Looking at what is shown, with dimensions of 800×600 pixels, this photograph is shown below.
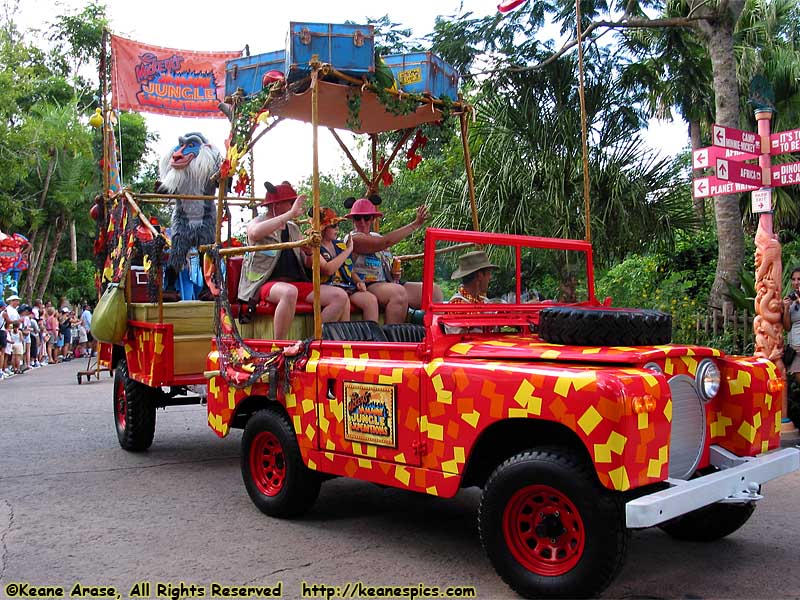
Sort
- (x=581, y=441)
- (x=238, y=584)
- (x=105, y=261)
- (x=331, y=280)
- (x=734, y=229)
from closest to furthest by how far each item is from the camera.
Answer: (x=581, y=441) → (x=238, y=584) → (x=331, y=280) → (x=105, y=261) → (x=734, y=229)

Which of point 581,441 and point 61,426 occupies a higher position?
point 581,441

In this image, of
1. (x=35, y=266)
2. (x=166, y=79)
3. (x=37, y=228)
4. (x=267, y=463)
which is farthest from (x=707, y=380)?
(x=35, y=266)

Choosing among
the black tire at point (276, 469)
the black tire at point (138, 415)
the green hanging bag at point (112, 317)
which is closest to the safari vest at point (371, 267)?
the black tire at point (276, 469)

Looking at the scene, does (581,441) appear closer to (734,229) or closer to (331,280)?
(331,280)

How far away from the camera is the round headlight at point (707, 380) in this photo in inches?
166

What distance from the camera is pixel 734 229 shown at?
11.3m

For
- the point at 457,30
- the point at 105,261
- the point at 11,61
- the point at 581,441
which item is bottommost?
the point at 581,441

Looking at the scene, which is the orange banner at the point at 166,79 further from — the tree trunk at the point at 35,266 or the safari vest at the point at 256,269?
the tree trunk at the point at 35,266

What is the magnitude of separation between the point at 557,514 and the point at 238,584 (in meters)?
1.70

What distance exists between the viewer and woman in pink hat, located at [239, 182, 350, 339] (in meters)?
→ 5.86

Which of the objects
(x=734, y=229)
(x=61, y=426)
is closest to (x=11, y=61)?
(x=61, y=426)

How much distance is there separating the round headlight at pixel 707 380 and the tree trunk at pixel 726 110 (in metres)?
7.40

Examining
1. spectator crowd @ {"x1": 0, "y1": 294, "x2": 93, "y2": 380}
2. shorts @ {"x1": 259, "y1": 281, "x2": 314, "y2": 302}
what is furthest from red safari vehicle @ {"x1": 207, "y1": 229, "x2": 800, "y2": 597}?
spectator crowd @ {"x1": 0, "y1": 294, "x2": 93, "y2": 380}

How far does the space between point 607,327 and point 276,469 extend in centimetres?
262
